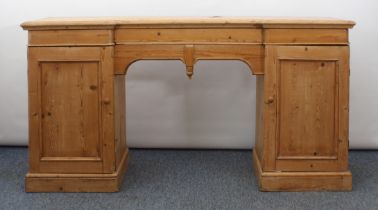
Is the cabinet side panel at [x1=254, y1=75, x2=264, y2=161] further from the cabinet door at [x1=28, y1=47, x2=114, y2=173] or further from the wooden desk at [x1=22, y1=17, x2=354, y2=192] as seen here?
the cabinet door at [x1=28, y1=47, x2=114, y2=173]

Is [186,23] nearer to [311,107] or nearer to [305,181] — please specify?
[311,107]

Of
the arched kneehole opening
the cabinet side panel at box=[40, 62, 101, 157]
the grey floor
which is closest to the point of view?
the grey floor

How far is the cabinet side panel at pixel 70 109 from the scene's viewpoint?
2.70 metres

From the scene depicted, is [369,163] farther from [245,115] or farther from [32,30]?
[32,30]

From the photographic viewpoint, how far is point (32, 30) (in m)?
2.66

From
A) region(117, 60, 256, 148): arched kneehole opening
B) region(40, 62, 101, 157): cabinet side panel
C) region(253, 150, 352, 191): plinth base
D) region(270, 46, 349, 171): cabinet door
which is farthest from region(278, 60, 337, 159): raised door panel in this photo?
region(40, 62, 101, 157): cabinet side panel

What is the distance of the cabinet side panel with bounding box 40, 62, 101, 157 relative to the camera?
270 cm

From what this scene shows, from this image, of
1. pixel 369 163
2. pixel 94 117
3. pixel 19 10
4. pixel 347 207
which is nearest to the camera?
pixel 347 207

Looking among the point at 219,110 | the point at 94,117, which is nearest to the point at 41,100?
the point at 94,117

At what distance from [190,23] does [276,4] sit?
1.05 meters

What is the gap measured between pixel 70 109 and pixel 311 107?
1.27m

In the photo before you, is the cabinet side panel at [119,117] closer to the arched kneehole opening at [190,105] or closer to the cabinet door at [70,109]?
the cabinet door at [70,109]

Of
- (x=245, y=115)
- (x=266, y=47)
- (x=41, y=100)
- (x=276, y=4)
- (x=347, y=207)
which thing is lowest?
(x=347, y=207)

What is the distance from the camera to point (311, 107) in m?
2.74
